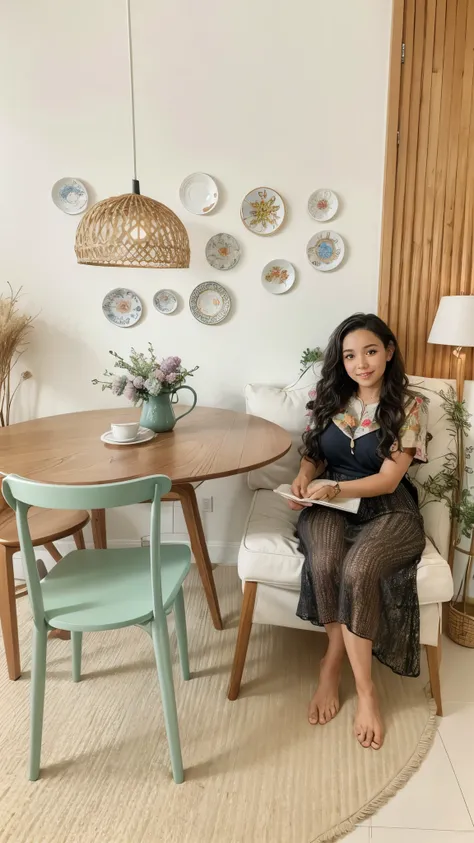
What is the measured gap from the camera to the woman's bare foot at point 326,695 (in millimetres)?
1679

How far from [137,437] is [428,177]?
166cm

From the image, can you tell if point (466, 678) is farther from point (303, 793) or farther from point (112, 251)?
point (112, 251)

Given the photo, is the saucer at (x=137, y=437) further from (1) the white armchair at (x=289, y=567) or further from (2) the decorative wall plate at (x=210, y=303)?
(2) the decorative wall plate at (x=210, y=303)

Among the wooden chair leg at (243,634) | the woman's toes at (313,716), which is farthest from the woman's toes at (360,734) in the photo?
the wooden chair leg at (243,634)

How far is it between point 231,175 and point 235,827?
2352mm

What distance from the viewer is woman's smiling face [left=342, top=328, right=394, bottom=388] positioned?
1899 millimetres

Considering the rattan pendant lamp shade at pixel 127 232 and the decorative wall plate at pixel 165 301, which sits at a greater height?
the rattan pendant lamp shade at pixel 127 232

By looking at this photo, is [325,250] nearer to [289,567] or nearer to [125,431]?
[125,431]

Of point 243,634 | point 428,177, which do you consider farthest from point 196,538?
point 428,177

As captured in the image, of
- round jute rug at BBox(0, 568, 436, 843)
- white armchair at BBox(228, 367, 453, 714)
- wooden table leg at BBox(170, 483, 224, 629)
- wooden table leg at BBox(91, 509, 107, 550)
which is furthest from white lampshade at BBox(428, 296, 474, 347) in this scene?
wooden table leg at BBox(91, 509, 107, 550)

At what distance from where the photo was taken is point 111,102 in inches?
91.9

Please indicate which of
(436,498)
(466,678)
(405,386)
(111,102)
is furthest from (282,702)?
(111,102)

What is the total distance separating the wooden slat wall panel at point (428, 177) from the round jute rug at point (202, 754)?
147 centimetres

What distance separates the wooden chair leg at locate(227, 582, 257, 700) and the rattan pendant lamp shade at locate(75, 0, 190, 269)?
44.7 inches
